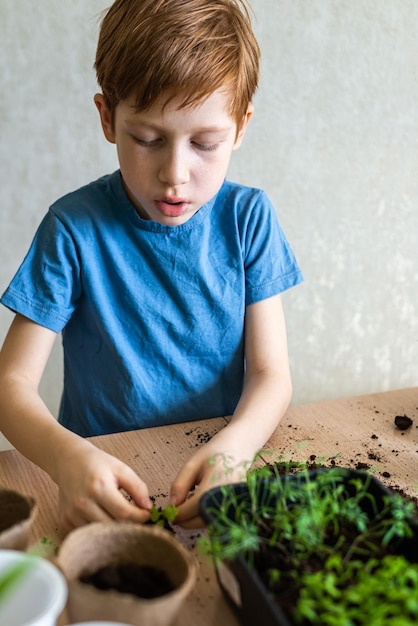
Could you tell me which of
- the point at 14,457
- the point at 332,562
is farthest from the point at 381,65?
the point at 332,562

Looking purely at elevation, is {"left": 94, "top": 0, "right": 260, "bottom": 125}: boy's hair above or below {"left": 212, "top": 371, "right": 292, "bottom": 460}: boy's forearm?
above

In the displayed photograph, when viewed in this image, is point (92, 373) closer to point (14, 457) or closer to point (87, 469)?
point (14, 457)

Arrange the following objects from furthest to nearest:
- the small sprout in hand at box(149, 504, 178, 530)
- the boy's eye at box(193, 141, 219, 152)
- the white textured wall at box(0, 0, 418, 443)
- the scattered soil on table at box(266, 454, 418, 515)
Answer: the white textured wall at box(0, 0, 418, 443)
the boy's eye at box(193, 141, 219, 152)
the scattered soil on table at box(266, 454, 418, 515)
the small sprout in hand at box(149, 504, 178, 530)

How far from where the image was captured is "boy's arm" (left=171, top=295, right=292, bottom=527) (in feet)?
2.97

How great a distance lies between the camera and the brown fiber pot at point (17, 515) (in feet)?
2.35

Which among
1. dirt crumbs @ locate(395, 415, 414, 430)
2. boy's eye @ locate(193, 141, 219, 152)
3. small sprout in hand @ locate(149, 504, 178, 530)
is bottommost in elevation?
dirt crumbs @ locate(395, 415, 414, 430)

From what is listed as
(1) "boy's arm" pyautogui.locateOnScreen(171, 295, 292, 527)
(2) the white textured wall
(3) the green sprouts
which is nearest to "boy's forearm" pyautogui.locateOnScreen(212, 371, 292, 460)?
(1) "boy's arm" pyautogui.locateOnScreen(171, 295, 292, 527)

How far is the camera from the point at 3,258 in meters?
1.76

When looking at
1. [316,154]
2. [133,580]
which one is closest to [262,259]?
[316,154]

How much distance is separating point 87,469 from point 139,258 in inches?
19.8

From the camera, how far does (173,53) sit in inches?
41.8

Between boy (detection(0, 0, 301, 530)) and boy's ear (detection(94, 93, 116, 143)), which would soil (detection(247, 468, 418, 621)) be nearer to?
boy (detection(0, 0, 301, 530))

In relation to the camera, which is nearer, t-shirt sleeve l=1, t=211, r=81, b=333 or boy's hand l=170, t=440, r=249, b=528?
boy's hand l=170, t=440, r=249, b=528

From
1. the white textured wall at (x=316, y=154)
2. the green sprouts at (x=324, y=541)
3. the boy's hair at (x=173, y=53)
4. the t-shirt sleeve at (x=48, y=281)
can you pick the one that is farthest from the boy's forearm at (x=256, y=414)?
the white textured wall at (x=316, y=154)
